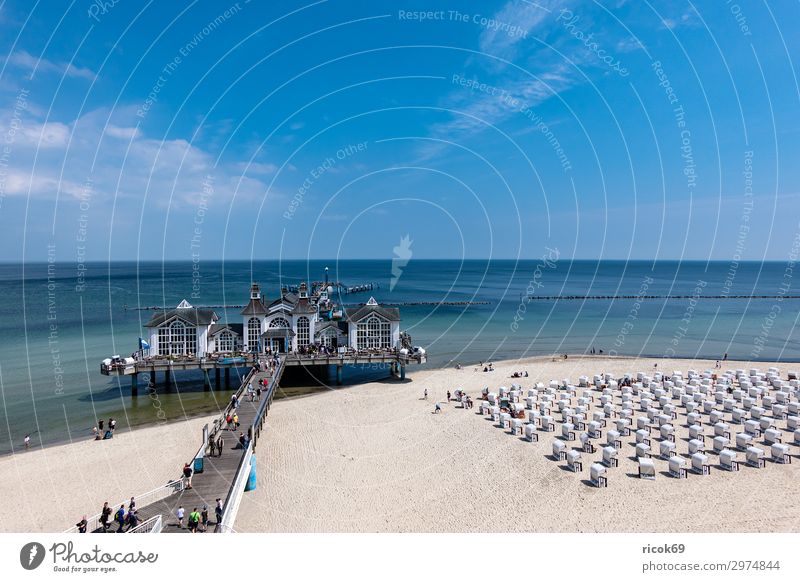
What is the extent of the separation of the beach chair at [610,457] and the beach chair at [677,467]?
1996 millimetres

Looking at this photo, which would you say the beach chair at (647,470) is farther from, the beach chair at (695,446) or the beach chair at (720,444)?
the beach chair at (720,444)

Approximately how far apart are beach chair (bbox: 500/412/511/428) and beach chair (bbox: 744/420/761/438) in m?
11.1

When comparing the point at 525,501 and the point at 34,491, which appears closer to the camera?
the point at 525,501

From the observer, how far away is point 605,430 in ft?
75.6

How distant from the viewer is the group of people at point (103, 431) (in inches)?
953

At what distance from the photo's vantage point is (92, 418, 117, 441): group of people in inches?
953

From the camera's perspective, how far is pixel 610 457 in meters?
18.8

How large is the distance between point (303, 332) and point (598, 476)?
87.1ft

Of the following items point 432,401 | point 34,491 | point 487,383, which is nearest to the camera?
point 34,491

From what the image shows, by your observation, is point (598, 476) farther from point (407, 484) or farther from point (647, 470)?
point (407, 484)

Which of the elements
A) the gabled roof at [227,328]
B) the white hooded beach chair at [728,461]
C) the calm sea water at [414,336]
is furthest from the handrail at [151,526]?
the gabled roof at [227,328]

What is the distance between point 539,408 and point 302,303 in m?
20.8
